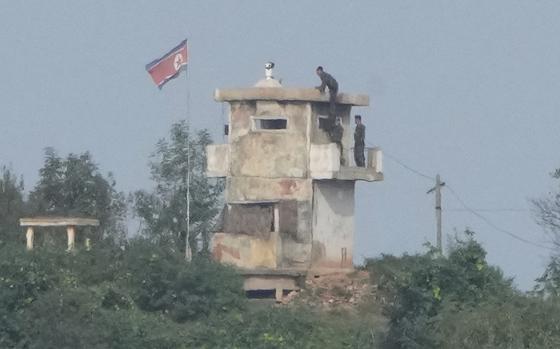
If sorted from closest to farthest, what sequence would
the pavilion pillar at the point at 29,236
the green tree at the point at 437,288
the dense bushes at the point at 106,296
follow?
the green tree at the point at 437,288 < the dense bushes at the point at 106,296 < the pavilion pillar at the point at 29,236

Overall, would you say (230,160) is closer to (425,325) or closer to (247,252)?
(247,252)

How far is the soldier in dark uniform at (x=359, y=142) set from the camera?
3838cm

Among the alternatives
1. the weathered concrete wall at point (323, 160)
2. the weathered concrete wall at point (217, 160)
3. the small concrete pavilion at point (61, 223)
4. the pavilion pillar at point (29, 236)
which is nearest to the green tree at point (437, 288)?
the weathered concrete wall at point (323, 160)

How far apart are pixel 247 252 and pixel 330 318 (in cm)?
297

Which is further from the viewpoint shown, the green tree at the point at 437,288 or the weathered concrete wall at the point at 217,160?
the weathered concrete wall at the point at 217,160

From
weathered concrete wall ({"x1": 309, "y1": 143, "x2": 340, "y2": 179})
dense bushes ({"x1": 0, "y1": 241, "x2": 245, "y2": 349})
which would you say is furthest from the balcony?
dense bushes ({"x1": 0, "y1": 241, "x2": 245, "y2": 349})

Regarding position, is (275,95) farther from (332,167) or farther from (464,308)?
(464,308)

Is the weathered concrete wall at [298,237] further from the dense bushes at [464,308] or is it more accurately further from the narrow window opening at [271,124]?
the dense bushes at [464,308]

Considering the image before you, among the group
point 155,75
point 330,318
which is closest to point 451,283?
point 330,318

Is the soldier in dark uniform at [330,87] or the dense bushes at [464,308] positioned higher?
the soldier in dark uniform at [330,87]

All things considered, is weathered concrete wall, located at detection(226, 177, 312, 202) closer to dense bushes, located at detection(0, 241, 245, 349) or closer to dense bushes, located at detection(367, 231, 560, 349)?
dense bushes, located at detection(0, 241, 245, 349)

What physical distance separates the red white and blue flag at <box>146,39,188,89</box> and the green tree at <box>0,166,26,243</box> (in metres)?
5.32

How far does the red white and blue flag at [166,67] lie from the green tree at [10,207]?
532cm

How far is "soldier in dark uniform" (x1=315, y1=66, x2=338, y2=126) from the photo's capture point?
37.6 meters
